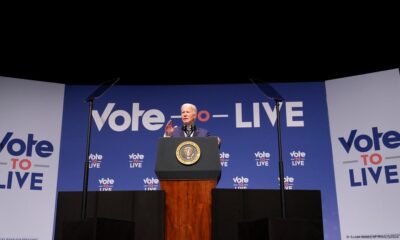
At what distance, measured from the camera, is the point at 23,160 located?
6137 millimetres

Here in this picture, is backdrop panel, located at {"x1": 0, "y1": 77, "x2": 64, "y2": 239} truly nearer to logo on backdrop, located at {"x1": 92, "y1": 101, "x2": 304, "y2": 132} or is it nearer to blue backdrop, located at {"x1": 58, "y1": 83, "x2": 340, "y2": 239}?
blue backdrop, located at {"x1": 58, "y1": 83, "x2": 340, "y2": 239}

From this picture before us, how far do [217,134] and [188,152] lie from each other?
2.88 m

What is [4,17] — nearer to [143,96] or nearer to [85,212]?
[143,96]

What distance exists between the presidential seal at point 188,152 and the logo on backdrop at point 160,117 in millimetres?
2911

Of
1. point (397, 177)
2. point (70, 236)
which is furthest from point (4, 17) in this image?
point (397, 177)

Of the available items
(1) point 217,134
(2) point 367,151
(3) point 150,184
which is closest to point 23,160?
(3) point 150,184

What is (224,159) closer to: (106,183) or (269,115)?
(269,115)

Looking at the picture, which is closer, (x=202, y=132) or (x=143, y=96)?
(x=202, y=132)

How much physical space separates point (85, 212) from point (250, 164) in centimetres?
325

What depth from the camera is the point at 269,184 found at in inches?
240

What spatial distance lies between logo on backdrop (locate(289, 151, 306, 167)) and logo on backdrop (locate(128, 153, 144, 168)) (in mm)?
1876

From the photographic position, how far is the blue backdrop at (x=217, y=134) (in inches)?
242

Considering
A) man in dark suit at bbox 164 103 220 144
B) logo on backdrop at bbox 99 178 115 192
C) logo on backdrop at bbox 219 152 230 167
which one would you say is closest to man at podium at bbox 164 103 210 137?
man in dark suit at bbox 164 103 220 144

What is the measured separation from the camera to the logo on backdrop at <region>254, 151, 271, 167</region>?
6.19 m
